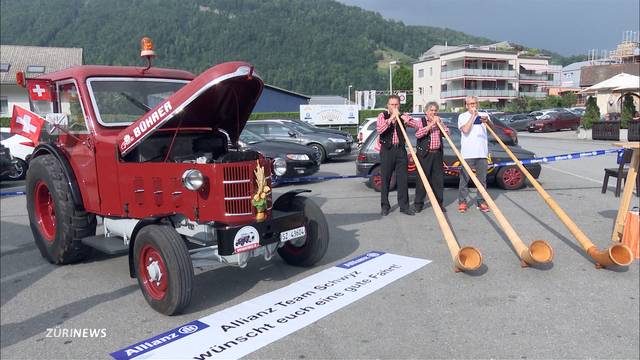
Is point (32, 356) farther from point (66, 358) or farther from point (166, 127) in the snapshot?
point (166, 127)

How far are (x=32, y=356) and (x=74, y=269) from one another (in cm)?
213

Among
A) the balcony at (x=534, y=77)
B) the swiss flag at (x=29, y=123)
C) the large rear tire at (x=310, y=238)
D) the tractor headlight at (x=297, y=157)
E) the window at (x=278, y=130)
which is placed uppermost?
the balcony at (x=534, y=77)


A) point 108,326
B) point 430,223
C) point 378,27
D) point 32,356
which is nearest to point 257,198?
point 108,326

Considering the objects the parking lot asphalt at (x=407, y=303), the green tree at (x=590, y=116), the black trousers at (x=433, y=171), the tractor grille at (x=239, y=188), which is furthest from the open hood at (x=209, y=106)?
the green tree at (x=590, y=116)

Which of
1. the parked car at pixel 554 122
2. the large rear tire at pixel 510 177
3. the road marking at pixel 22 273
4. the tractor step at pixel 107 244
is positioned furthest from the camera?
the parked car at pixel 554 122

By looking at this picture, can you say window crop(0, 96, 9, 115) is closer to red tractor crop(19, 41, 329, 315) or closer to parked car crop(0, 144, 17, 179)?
parked car crop(0, 144, 17, 179)

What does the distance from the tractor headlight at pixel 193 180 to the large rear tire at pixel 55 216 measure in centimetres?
194

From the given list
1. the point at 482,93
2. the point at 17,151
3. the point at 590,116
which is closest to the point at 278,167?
the point at 17,151

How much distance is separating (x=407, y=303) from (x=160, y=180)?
2437 millimetres

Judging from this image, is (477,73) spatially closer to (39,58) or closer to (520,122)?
(520,122)

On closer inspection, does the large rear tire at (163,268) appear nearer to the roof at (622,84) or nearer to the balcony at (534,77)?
the roof at (622,84)

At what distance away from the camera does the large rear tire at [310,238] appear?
17.2 feet

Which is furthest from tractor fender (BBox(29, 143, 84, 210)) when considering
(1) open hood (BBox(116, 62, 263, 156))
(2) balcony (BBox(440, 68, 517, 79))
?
(2) balcony (BBox(440, 68, 517, 79))

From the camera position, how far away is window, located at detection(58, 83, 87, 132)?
514 cm
